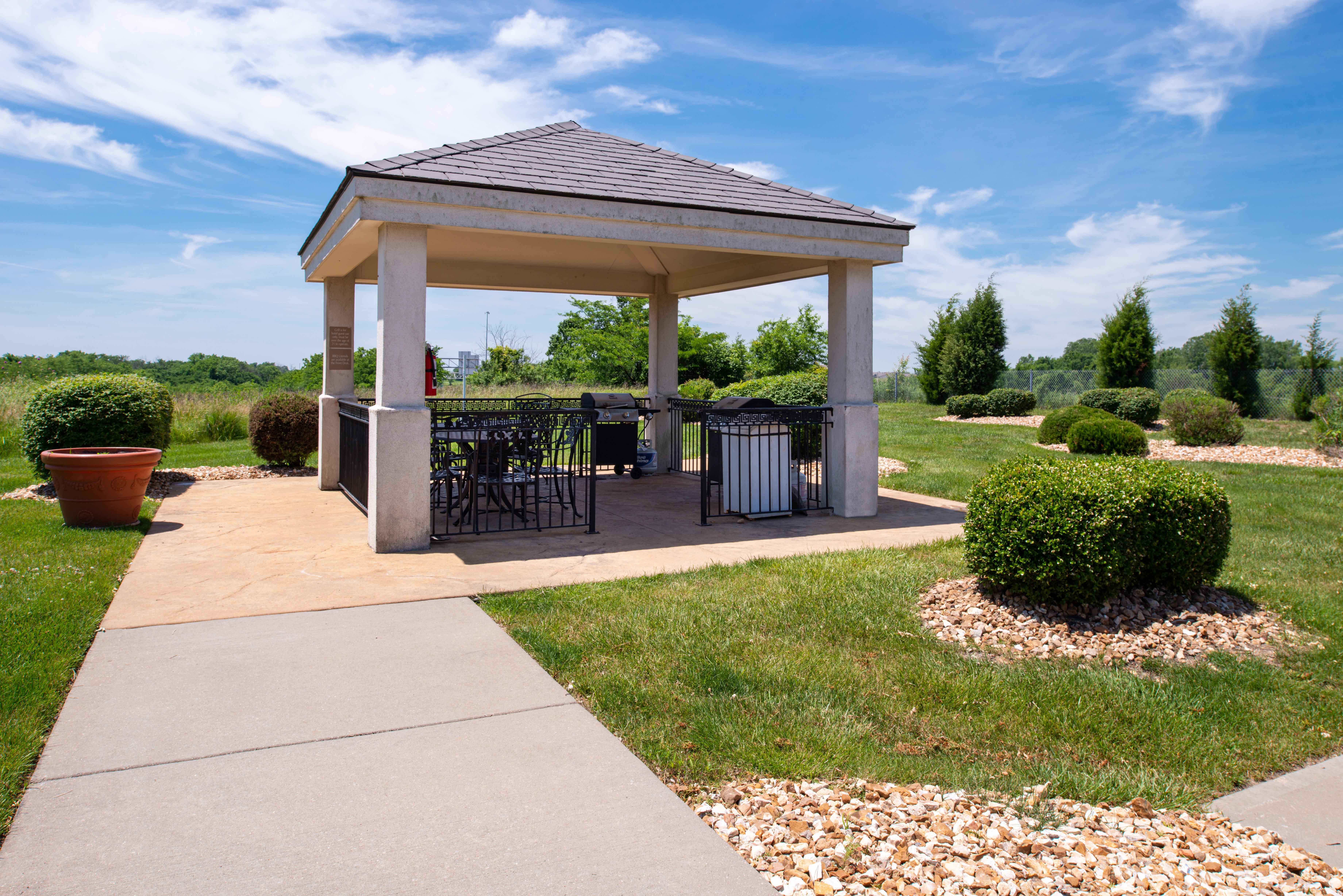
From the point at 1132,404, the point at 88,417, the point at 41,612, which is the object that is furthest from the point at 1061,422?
the point at 41,612

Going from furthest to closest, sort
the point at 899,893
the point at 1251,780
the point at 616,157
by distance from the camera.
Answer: the point at 616,157, the point at 1251,780, the point at 899,893

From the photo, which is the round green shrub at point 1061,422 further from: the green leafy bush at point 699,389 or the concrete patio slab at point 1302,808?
the concrete patio slab at point 1302,808

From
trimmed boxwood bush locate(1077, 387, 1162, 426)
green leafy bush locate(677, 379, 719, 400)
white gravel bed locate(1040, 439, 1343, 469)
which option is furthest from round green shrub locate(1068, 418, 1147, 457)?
green leafy bush locate(677, 379, 719, 400)

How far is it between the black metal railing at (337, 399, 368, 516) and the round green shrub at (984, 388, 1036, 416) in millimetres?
19550

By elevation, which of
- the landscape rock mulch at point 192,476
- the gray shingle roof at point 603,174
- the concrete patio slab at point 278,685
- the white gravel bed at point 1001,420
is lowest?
the concrete patio slab at point 278,685

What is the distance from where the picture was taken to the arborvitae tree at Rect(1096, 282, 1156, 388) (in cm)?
2503

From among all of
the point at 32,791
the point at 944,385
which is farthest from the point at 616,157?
the point at 944,385

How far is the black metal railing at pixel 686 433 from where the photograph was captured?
39.3 feet

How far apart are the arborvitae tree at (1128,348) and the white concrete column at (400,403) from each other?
922 inches

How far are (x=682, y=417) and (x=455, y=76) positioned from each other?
5.47 metres

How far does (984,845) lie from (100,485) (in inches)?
324

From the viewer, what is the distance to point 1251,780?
3348 millimetres

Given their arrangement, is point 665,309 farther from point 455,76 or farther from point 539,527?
point 539,527

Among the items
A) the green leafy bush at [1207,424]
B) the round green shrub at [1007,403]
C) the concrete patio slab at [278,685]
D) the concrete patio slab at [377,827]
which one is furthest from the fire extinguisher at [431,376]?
the round green shrub at [1007,403]
